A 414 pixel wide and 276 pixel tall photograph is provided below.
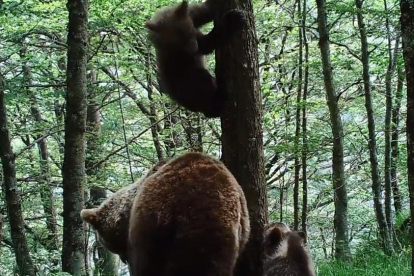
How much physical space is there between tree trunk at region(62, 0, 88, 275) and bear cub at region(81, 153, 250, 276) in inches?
104

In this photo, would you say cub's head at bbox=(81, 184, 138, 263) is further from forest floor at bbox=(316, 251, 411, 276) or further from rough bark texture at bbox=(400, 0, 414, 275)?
forest floor at bbox=(316, 251, 411, 276)

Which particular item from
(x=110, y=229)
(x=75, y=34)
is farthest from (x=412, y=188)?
(x=75, y=34)

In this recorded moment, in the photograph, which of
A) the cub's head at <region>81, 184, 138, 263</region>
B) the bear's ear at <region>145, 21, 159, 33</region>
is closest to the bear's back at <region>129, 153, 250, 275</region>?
the cub's head at <region>81, 184, 138, 263</region>

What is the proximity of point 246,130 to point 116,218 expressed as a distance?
1055 millimetres

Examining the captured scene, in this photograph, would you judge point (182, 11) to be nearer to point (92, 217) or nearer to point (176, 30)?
point (176, 30)

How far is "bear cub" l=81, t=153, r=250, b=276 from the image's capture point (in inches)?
98.6

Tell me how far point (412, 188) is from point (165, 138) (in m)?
8.23

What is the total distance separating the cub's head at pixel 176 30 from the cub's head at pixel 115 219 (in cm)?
128

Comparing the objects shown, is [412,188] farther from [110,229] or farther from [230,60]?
[110,229]

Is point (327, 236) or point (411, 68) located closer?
point (411, 68)

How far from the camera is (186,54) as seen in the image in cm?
380

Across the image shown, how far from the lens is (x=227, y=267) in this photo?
2562 mm

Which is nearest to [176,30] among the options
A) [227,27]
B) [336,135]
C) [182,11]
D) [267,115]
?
[182,11]

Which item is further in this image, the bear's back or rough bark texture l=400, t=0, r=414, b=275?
rough bark texture l=400, t=0, r=414, b=275
